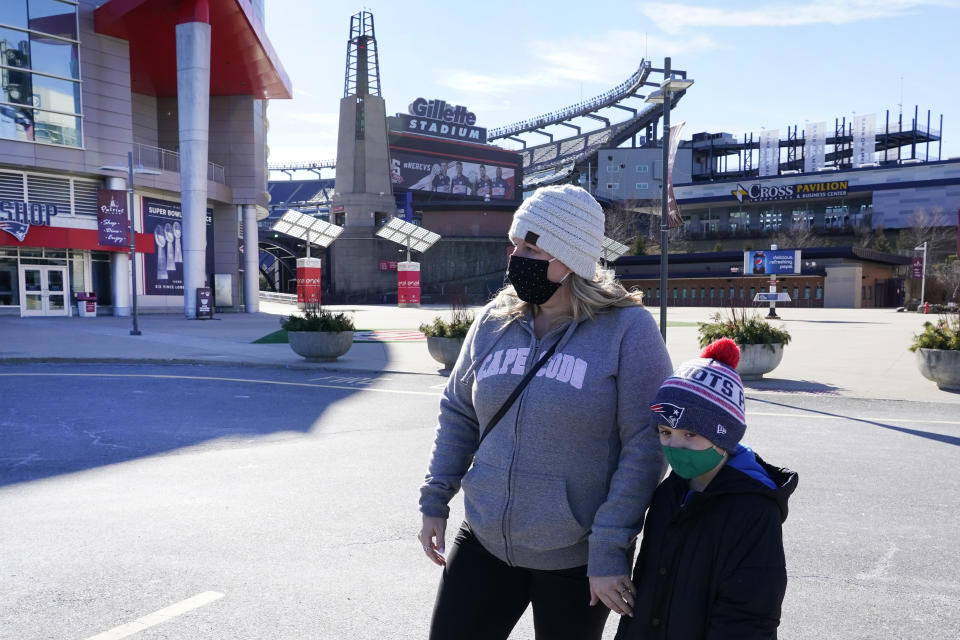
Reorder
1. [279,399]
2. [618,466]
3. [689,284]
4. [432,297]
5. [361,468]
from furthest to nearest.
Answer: [432,297] → [689,284] → [279,399] → [361,468] → [618,466]

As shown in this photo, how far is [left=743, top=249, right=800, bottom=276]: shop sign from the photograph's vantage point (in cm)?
4472

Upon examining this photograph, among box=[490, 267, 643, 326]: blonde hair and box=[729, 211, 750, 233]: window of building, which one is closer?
box=[490, 267, 643, 326]: blonde hair

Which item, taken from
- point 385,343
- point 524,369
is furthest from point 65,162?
point 524,369

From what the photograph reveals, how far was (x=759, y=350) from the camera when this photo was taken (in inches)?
489

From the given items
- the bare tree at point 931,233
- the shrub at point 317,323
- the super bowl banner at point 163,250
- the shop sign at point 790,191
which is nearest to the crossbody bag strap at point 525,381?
the shrub at point 317,323

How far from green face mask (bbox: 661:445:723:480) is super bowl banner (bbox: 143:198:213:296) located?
1439 inches

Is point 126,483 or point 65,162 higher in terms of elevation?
point 65,162

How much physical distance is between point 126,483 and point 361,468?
2.05 metres

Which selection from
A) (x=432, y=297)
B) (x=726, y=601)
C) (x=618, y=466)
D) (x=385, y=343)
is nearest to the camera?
(x=726, y=601)

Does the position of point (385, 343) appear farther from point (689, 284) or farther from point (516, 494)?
point (689, 284)

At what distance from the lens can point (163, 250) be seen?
3556 centimetres

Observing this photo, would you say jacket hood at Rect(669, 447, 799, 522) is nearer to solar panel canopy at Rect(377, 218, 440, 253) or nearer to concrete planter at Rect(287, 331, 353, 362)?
concrete planter at Rect(287, 331, 353, 362)

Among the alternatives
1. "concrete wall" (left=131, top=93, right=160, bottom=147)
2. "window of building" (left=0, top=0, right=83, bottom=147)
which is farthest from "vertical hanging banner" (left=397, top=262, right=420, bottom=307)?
"window of building" (left=0, top=0, right=83, bottom=147)

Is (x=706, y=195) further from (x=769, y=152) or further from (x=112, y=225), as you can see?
(x=112, y=225)
